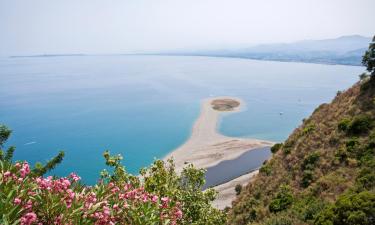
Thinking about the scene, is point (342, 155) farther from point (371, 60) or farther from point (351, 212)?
point (371, 60)

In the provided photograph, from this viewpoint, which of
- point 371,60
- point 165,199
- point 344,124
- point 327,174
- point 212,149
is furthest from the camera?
point 212,149

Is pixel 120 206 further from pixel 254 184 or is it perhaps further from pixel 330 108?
pixel 330 108

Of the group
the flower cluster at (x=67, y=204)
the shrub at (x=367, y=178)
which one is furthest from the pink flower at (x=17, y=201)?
the shrub at (x=367, y=178)

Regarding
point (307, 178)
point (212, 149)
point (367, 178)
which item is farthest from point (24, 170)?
point (212, 149)

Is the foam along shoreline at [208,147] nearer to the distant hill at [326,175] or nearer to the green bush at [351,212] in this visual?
the distant hill at [326,175]

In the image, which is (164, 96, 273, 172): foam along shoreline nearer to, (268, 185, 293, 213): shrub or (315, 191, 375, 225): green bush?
(268, 185, 293, 213): shrub

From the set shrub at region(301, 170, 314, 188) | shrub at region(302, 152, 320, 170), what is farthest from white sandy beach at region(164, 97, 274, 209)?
shrub at region(301, 170, 314, 188)

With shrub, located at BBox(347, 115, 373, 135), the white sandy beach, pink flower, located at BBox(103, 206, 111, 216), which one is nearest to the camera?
pink flower, located at BBox(103, 206, 111, 216)
